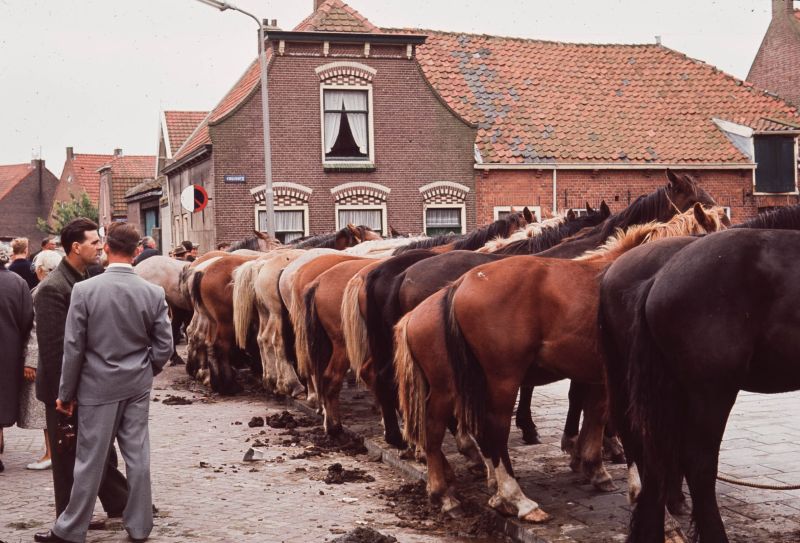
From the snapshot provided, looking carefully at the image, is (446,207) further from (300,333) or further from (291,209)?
(300,333)

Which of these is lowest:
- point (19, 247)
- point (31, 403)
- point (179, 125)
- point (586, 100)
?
point (31, 403)

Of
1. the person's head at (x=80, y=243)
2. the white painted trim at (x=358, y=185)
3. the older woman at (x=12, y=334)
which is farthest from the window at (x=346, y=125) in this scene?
the person's head at (x=80, y=243)

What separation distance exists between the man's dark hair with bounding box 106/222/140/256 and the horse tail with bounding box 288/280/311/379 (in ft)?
13.1

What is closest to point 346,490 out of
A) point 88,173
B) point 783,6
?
point 783,6

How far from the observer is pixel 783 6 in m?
38.7

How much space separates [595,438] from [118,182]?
4839cm

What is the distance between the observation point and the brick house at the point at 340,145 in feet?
82.1

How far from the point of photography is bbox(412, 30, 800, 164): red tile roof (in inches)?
1077

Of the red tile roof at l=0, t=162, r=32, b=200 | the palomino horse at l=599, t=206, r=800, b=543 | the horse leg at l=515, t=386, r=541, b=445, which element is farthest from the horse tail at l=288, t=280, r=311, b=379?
the red tile roof at l=0, t=162, r=32, b=200

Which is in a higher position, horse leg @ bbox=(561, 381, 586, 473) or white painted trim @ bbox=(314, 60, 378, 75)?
white painted trim @ bbox=(314, 60, 378, 75)

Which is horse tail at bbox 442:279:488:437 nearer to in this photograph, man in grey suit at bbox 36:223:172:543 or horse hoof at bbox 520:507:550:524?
horse hoof at bbox 520:507:550:524

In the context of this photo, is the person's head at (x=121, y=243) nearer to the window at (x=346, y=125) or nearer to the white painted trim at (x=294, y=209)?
the white painted trim at (x=294, y=209)

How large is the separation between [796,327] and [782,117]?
93.6 ft

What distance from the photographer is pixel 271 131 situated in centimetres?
2520
